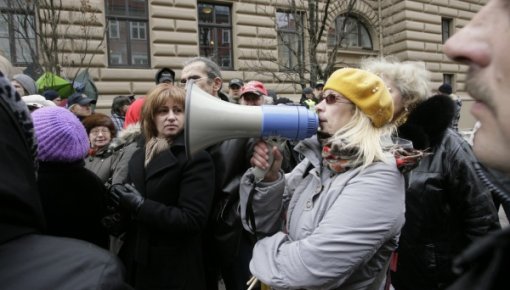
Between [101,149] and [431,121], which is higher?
[431,121]

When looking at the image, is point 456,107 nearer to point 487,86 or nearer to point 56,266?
point 487,86

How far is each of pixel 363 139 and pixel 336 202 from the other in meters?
0.29

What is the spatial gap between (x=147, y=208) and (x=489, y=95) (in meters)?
1.73

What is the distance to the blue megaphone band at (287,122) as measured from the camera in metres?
1.58

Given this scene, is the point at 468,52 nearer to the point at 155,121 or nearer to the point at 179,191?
the point at 179,191

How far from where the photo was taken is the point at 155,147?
2402 millimetres

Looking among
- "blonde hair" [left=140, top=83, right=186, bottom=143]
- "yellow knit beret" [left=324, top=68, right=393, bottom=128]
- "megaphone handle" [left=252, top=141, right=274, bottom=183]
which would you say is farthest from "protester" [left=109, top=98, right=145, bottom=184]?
"yellow knit beret" [left=324, top=68, right=393, bottom=128]

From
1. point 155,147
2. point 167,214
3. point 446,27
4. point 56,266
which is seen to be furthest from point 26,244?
point 446,27

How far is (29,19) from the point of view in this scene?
27.1 feet

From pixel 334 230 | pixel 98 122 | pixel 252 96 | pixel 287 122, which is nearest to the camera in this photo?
pixel 334 230

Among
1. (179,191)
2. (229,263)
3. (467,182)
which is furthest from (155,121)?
(467,182)

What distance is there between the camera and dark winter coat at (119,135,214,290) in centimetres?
220

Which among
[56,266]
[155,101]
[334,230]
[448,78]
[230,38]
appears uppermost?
[230,38]

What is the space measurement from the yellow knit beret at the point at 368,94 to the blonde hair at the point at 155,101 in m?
1.09
